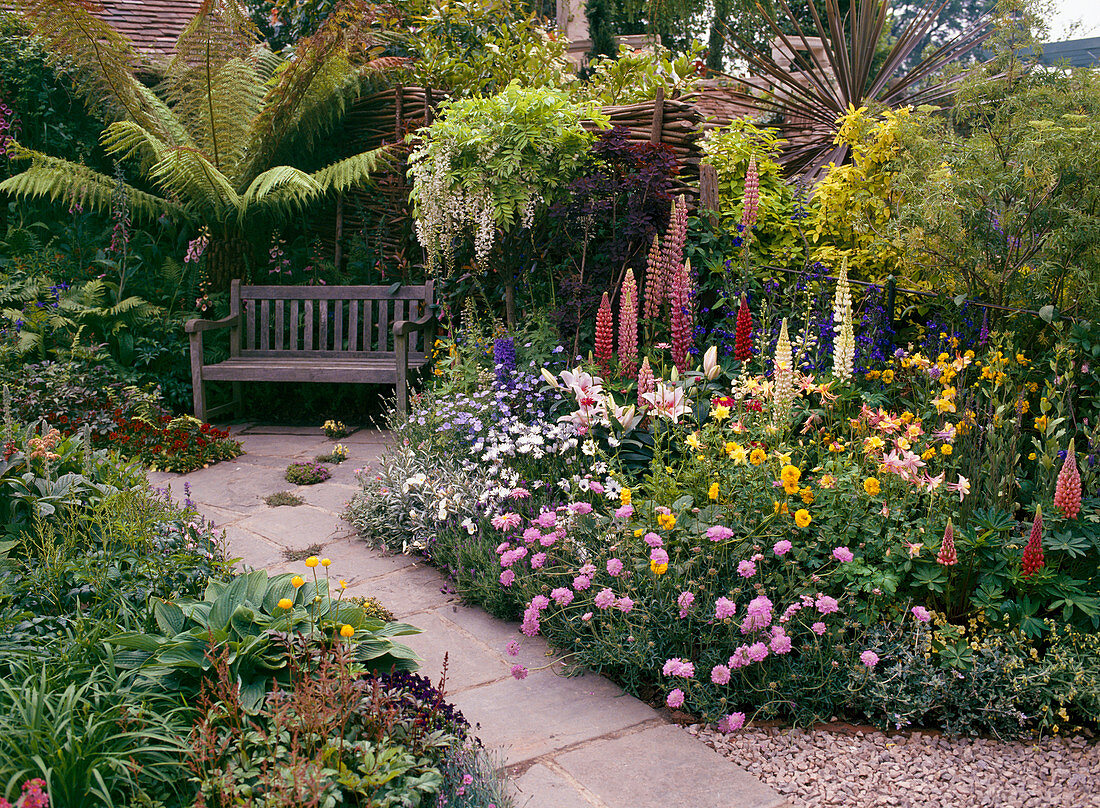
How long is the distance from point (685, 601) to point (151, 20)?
869 centimetres

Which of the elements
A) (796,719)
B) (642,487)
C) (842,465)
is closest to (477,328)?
(642,487)

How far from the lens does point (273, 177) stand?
5961 millimetres

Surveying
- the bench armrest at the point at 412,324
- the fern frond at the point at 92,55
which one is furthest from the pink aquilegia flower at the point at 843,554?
the fern frond at the point at 92,55

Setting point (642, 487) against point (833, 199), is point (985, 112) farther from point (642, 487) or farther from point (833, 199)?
point (642, 487)

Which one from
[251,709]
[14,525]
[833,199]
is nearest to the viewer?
[251,709]

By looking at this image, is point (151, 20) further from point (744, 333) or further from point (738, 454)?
point (738, 454)

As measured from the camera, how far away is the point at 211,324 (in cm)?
620

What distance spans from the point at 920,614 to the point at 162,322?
19.5 ft

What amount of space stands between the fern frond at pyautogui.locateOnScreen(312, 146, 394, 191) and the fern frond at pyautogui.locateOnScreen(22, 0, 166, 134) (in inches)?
52.8

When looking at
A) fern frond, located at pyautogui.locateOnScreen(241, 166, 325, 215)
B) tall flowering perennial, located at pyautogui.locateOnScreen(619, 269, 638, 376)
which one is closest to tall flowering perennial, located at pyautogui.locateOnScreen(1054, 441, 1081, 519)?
tall flowering perennial, located at pyautogui.locateOnScreen(619, 269, 638, 376)

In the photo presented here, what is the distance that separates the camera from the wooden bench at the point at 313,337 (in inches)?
239

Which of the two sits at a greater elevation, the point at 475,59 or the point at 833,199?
the point at 475,59

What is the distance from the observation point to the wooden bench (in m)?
6.08

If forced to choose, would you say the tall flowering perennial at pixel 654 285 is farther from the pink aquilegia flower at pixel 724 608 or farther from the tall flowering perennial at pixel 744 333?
the pink aquilegia flower at pixel 724 608
